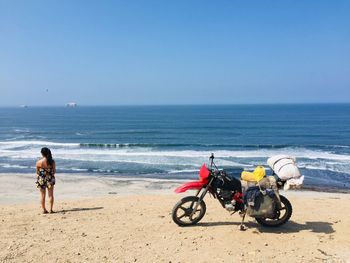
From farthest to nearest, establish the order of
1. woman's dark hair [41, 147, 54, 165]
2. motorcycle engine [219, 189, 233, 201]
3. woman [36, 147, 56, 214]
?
1. woman [36, 147, 56, 214]
2. woman's dark hair [41, 147, 54, 165]
3. motorcycle engine [219, 189, 233, 201]

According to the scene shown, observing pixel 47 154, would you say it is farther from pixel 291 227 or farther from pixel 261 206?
pixel 291 227

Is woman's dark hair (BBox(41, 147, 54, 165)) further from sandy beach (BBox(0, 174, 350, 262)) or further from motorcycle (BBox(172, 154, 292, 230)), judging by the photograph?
motorcycle (BBox(172, 154, 292, 230))

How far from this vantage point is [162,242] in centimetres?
678

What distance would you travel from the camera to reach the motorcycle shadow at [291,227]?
741cm

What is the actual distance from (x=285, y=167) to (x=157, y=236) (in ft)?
9.16

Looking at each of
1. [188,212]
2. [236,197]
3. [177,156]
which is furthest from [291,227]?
[177,156]

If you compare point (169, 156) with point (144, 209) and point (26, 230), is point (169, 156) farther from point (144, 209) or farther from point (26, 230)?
point (26, 230)

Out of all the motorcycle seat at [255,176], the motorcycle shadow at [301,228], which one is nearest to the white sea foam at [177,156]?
the motorcycle shadow at [301,228]

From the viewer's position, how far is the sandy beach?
20.2 ft

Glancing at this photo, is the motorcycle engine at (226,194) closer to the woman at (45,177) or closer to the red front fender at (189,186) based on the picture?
the red front fender at (189,186)

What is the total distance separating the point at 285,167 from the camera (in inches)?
285

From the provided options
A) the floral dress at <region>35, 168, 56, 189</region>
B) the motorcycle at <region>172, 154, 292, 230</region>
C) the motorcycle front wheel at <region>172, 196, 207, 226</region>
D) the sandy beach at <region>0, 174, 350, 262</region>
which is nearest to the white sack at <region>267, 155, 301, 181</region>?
the motorcycle at <region>172, 154, 292, 230</region>

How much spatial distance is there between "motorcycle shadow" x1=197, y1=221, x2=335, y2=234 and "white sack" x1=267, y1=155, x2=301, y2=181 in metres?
1.07

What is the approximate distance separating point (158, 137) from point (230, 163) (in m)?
19.8
